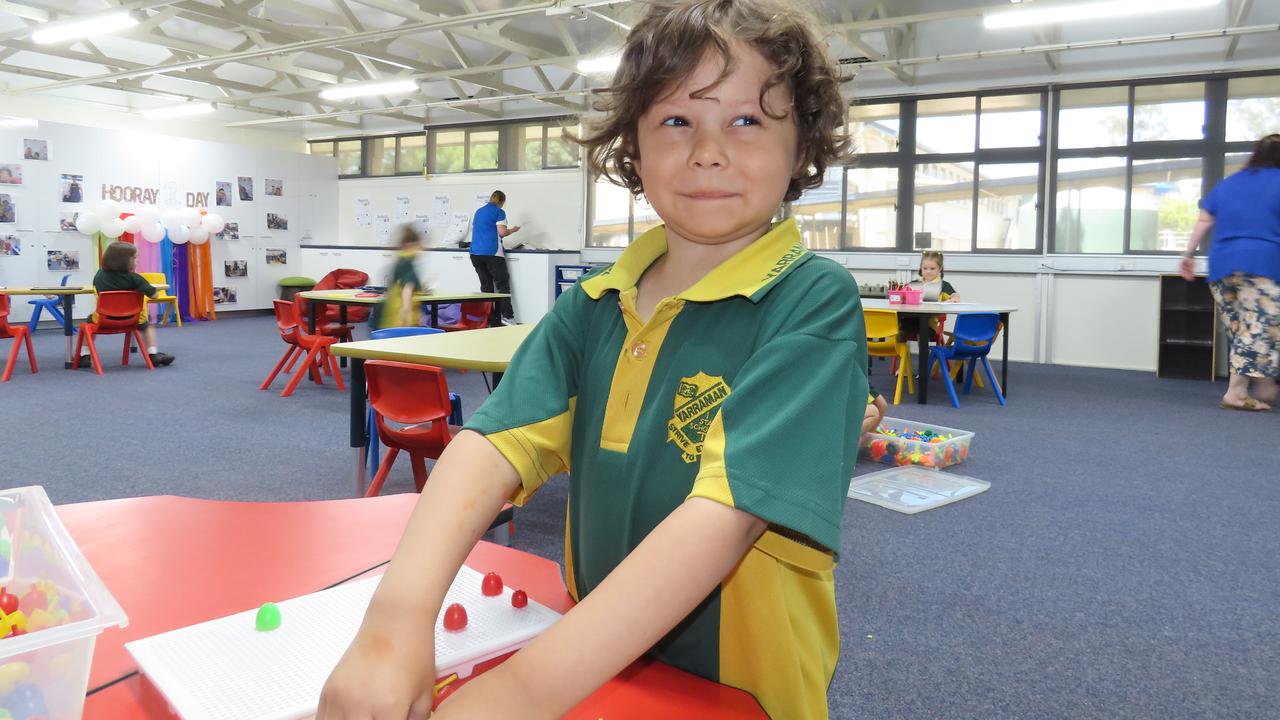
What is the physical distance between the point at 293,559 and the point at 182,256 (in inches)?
452

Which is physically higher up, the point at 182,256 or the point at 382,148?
the point at 382,148

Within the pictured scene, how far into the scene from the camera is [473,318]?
706cm

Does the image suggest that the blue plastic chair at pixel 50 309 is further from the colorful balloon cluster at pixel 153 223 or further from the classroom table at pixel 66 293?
the colorful balloon cluster at pixel 153 223

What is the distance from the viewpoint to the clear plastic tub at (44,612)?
494mm

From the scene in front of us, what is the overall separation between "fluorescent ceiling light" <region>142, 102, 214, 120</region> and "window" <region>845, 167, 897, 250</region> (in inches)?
330

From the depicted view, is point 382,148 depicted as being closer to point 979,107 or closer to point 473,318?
point 473,318

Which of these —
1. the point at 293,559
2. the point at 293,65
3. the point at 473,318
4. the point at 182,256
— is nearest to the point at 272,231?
the point at 182,256

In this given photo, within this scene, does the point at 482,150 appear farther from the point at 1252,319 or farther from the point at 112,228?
the point at 1252,319

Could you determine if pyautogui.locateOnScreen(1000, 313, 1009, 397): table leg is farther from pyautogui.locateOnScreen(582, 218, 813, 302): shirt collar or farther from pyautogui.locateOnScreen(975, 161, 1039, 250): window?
pyautogui.locateOnScreen(582, 218, 813, 302): shirt collar

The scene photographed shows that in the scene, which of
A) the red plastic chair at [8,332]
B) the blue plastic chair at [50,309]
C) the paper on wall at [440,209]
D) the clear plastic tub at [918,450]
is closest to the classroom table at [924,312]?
the clear plastic tub at [918,450]

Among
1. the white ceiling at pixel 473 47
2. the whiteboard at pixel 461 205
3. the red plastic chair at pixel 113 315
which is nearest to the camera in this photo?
the red plastic chair at pixel 113 315

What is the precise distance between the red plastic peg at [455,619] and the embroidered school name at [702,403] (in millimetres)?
227

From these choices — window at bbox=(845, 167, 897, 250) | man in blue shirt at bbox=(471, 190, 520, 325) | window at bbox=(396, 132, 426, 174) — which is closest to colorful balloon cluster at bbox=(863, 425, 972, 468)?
window at bbox=(845, 167, 897, 250)

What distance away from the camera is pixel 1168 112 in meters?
7.78
